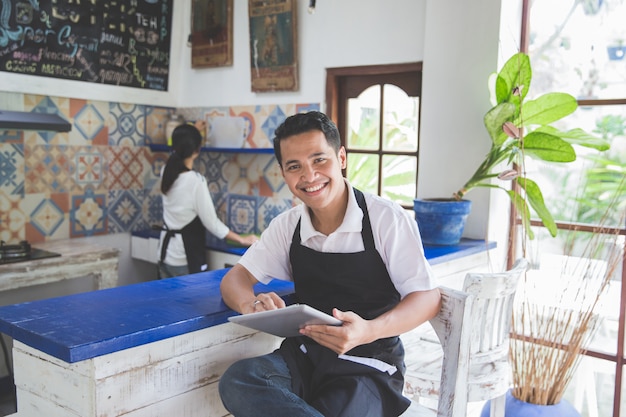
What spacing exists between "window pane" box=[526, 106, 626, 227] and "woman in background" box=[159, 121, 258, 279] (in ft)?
6.45

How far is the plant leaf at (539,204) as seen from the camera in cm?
307

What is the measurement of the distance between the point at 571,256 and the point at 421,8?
1.62 metres

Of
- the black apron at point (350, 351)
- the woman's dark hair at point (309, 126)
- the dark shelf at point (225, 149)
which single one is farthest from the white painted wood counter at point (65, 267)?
the woman's dark hair at point (309, 126)

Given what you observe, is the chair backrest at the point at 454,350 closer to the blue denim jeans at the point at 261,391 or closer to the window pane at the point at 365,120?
the blue denim jeans at the point at 261,391

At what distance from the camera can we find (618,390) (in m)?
3.26

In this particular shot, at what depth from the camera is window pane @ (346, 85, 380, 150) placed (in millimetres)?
4055

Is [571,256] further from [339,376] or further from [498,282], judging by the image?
[339,376]

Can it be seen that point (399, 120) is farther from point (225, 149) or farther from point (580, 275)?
point (580, 275)

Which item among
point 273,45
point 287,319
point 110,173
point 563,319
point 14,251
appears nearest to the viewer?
point 287,319

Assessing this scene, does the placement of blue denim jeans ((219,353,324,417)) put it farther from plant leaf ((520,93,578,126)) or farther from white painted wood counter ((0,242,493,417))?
plant leaf ((520,93,578,126))

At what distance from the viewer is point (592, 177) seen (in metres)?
3.31

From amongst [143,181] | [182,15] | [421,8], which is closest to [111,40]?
[182,15]

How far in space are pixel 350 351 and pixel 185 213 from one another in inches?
96.5

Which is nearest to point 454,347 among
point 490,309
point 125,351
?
point 490,309
